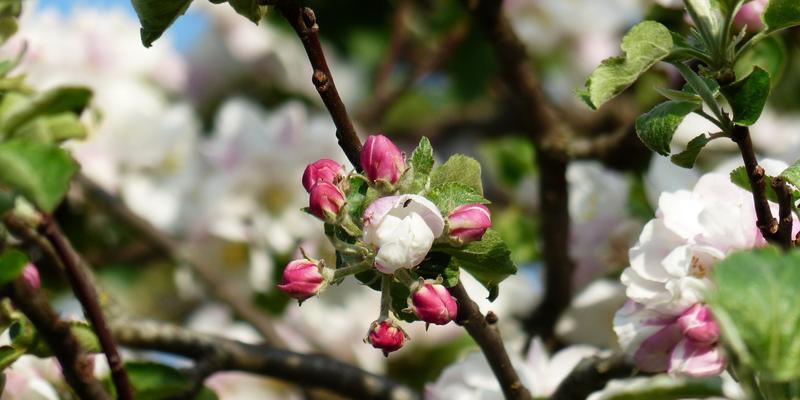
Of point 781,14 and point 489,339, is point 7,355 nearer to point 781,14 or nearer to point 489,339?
point 489,339

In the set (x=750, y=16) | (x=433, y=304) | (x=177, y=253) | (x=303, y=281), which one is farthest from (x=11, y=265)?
(x=177, y=253)

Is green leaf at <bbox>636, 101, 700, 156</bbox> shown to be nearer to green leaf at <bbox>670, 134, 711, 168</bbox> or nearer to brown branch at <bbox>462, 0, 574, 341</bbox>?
green leaf at <bbox>670, 134, 711, 168</bbox>

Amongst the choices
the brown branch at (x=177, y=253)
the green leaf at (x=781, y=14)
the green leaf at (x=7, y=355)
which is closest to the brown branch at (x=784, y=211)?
the green leaf at (x=781, y=14)

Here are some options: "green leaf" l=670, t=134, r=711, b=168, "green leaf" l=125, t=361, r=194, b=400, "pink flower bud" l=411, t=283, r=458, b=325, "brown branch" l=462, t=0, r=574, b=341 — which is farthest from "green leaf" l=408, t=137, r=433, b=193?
"brown branch" l=462, t=0, r=574, b=341

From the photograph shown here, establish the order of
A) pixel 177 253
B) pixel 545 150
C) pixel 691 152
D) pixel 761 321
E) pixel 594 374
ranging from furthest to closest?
pixel 177 253, pixel 545 150, pixel 594 374, pixel 691 152, pixel 761 321

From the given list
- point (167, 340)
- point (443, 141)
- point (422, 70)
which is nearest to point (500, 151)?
point (422, 70)
